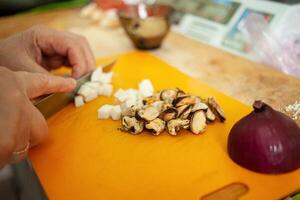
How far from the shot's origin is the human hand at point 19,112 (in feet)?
2.07

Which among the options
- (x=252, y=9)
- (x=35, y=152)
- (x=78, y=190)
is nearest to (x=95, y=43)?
(x=252, y=9)

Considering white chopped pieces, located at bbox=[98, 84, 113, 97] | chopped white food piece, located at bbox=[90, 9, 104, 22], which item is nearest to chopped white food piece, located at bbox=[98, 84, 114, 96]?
white chopped pieces, located at bbox=[98, 84, 113, 97]

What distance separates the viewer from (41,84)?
2.63 feet

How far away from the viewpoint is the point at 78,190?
2.24 ft

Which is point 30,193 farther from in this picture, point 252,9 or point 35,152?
point 252,9

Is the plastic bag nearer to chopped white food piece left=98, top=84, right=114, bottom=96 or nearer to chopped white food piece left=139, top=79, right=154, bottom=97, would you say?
chopped white food piece left=139, top=79, right=154, bottom=97

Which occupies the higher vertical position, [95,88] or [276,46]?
[276,46]

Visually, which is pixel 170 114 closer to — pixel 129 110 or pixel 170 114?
pixel 170 114

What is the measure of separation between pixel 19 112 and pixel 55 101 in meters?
0.26

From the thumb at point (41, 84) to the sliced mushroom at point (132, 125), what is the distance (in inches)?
6.6

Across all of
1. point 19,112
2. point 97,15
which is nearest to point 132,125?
point 19,112

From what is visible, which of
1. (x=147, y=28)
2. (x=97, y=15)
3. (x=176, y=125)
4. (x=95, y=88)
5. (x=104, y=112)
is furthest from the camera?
(x=97, y=15)

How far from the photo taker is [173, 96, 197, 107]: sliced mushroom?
2.72 ft

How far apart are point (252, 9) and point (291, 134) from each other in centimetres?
77
